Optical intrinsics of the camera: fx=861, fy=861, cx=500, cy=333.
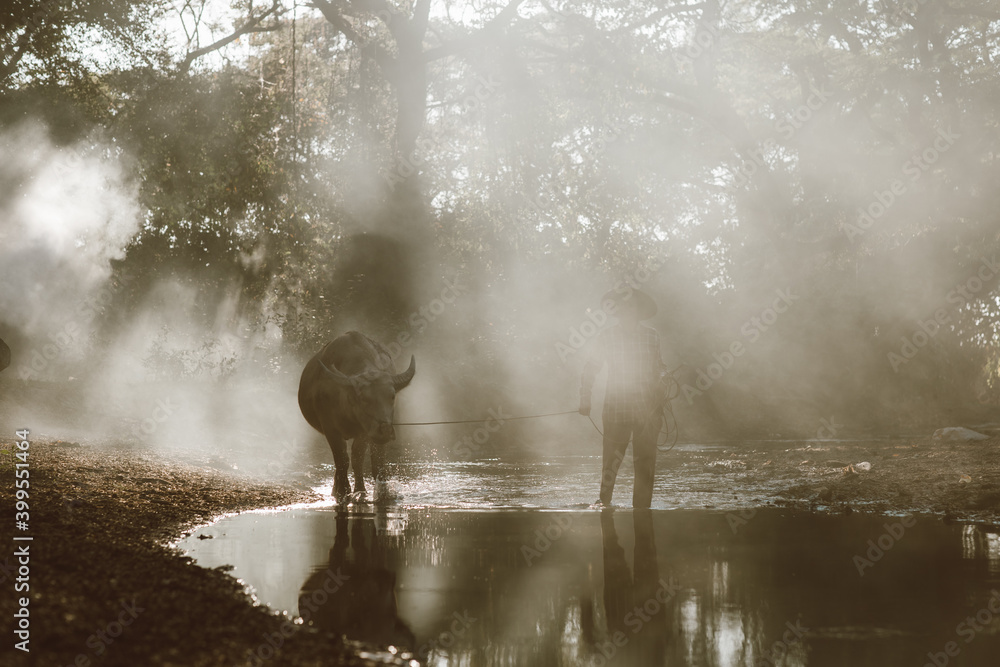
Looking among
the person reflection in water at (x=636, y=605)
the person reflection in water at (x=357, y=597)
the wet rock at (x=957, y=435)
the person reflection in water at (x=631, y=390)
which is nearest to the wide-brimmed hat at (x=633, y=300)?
the person reflection in water at (x=631, y=390)

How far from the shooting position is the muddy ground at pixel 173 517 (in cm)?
397

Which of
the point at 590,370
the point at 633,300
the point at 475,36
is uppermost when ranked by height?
the point at 475,36

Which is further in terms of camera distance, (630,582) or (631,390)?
(631,390)

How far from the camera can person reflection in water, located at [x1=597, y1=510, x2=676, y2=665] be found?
452cm

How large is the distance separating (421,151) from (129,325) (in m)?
12.1

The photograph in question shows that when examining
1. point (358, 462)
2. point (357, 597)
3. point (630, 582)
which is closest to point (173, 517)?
point (358, 462)

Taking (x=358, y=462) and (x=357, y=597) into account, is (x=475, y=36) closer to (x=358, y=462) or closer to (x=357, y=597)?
(x=358, y=462)

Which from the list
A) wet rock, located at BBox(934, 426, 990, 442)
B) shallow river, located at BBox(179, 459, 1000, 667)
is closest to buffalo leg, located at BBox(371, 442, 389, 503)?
shallow river, located at BBox(179, 459, 1000, 667)

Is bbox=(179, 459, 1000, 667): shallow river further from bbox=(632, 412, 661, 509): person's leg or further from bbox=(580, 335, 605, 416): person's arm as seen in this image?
bbox=(580, 335, 605, 416): person's arm

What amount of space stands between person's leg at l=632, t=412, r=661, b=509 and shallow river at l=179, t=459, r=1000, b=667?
224 millimetres

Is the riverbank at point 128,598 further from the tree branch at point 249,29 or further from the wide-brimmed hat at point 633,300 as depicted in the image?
the tree branch at point 249,29

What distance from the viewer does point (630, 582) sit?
236 inches

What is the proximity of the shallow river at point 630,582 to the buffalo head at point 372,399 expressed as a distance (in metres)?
1.47

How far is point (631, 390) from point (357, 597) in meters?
4.54
